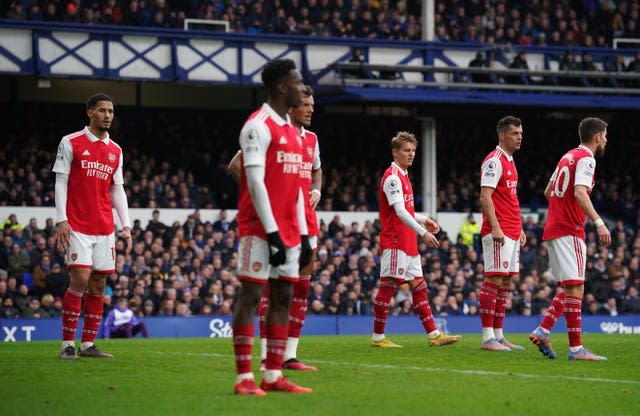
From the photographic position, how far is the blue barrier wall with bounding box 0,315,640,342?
78.5 feet

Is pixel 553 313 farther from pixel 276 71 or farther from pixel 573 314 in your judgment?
pixel 276 71

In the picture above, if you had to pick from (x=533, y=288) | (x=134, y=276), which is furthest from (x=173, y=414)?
(x=533, y=288)

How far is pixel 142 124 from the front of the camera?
3488 cm

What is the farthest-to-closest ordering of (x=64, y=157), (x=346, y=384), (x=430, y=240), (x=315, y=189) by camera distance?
(x=430, y=240)
(x=64, y=157)
(x=315, y=189)
(x=346, y=384)

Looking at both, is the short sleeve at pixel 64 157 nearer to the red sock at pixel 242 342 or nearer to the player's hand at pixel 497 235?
the red sock at pixel 242 342

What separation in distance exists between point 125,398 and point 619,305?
22.7 metres

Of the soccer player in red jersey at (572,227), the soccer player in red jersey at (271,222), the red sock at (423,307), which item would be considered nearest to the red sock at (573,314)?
the soccer player in red jersey at (572,227)

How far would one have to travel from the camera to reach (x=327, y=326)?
26766 mm

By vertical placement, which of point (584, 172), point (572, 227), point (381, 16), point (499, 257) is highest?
point (381, 16)

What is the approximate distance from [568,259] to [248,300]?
5309 mm

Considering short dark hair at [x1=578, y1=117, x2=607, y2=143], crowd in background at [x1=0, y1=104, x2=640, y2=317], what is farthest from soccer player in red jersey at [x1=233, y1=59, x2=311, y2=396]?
crowd in background at [x1=0, y1=104, x2=640, y2=317]

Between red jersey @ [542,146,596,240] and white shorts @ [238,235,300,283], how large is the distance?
16.0 feet

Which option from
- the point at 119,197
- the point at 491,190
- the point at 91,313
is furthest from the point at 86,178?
the point at 491,190

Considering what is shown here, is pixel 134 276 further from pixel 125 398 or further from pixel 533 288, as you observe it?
pixel 125 398
